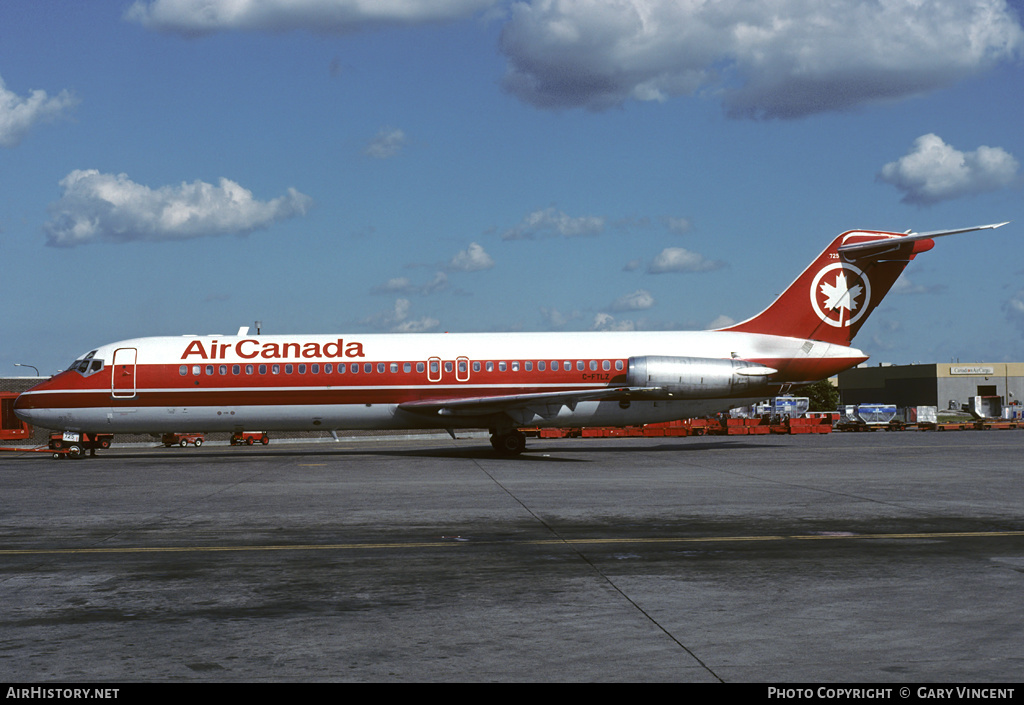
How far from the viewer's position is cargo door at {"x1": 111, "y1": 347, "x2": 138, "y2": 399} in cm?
3128

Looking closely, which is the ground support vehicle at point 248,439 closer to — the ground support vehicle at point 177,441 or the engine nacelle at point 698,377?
the ground support vehicle at point 177,441

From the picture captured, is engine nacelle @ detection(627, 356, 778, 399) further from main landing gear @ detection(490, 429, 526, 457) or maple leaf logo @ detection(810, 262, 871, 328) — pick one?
main landing gear @ detection(490, 429, 526, 457)

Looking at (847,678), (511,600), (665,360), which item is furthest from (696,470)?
(847,678)

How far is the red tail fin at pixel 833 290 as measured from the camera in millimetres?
33312

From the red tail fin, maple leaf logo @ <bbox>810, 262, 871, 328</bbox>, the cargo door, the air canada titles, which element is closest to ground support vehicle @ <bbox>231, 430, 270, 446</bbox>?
the cargo door

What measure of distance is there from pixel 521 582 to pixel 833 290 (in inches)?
1065

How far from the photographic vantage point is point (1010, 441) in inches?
1506

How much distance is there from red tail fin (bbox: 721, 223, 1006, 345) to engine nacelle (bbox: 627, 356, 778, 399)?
2.29m

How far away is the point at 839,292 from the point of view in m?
33.3

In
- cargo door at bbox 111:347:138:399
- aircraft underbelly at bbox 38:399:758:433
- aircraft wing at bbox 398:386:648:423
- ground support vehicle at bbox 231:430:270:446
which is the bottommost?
ground support vehicle at bbox 231:430:270:446

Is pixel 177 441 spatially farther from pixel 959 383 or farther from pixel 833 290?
pixel 959 383
